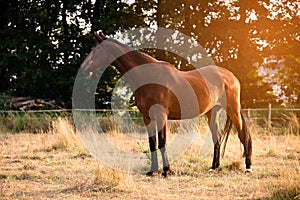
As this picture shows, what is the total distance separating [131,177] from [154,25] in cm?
1155

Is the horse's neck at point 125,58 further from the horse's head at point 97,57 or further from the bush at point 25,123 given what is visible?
the bush at point 25,123

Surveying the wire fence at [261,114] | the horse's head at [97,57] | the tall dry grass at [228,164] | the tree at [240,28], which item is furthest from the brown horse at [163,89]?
the tree at [240,28]

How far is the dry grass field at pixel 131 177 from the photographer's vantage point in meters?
4.62

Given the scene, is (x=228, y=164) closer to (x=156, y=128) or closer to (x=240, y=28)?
(x=156, y=128)

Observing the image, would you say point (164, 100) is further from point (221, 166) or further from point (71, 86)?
point (71, 86)

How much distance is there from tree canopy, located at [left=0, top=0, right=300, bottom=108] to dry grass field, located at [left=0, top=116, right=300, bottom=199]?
24.5ft

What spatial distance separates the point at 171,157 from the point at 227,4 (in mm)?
Result: 10248

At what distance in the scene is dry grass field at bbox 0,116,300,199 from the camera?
15.2ft

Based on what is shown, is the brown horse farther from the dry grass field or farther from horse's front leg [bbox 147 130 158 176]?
the dry grass field

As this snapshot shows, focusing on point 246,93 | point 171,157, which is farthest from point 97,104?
point 171,157

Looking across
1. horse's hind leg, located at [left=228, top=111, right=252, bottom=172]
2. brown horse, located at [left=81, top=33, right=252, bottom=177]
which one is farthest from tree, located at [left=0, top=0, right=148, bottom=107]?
horse's hind leg, located at [left=228, top=111, right=252, bottom=172]

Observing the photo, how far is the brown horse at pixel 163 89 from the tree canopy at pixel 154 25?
8.94m

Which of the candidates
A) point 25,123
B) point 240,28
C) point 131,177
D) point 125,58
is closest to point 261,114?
point 240,28

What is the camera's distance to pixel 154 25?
53.3 ft
